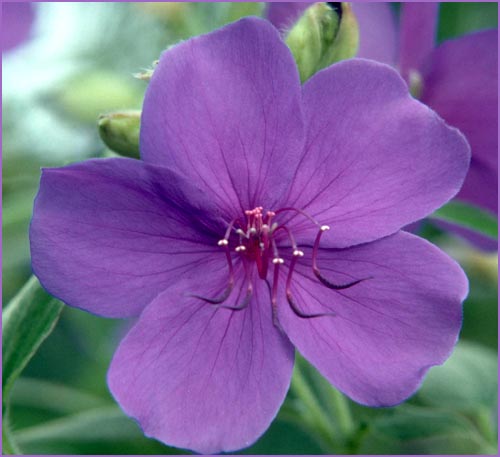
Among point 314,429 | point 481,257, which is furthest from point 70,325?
point 481,257

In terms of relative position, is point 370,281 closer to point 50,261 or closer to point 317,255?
point 317,255

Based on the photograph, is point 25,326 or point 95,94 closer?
point 25,326

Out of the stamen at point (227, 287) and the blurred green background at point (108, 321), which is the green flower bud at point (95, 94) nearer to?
the blurred green background at point (108, 321)

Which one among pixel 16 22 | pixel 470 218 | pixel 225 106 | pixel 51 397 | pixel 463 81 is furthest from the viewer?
pixel 16 22

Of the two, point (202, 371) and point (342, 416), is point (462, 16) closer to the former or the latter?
point (342, 416)

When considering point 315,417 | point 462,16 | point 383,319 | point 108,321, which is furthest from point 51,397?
point 462,16

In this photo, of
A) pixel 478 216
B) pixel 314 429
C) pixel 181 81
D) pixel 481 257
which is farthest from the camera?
pixel 481 257
